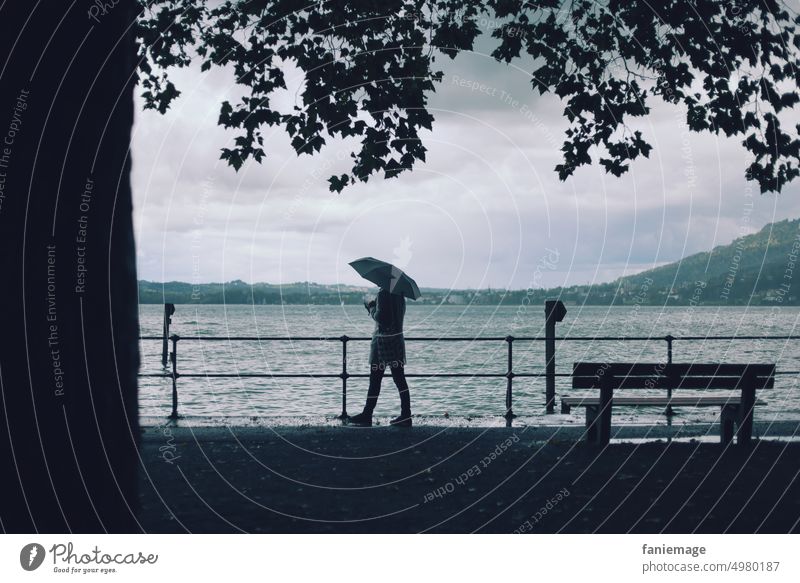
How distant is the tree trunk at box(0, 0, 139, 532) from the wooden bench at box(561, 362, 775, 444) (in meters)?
5.04

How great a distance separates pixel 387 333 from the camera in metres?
9.20

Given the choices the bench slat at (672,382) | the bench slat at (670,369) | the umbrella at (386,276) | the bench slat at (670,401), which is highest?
the umbrella at (386,276)

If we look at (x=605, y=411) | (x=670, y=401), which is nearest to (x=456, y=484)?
(x=605, y=411)

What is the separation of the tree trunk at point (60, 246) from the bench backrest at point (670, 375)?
5052 mm

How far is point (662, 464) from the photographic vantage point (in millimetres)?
6770

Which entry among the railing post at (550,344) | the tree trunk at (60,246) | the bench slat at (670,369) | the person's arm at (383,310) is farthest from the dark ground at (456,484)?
the railing post at (550,344)

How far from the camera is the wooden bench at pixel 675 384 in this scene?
24.9ft

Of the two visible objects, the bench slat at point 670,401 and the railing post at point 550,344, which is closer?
the bench slat at point 670,401

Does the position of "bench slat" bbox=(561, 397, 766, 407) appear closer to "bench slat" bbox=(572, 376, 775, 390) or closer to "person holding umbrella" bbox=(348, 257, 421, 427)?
"bench slat" bbox=(572, 376, 775, 390)

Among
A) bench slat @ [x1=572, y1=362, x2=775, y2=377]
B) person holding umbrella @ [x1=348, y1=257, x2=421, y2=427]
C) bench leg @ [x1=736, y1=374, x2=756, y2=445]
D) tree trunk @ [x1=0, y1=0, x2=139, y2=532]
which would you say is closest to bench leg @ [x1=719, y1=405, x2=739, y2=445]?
bench leg @ [x1=736, y1=374, x2=756, y2=445]

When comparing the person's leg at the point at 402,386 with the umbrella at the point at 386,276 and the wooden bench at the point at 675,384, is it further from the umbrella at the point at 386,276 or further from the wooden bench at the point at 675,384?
the wooden bench at the point at 675,384

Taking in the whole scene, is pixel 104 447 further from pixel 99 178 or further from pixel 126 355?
pixel 99 178

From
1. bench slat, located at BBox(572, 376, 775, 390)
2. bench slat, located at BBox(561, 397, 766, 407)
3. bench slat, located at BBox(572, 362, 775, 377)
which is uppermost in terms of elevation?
bench slat, located at BBox(572, 362, 775, 377)

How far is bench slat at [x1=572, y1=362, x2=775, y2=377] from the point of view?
300 inches
